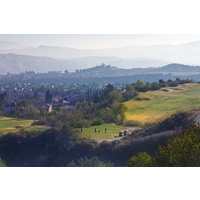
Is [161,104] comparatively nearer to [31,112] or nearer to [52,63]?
[31,112]

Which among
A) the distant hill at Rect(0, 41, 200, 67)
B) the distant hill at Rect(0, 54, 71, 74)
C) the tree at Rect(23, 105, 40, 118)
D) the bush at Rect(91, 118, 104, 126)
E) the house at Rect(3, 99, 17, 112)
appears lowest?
the bush at Rect(91, 118, 104, 126)

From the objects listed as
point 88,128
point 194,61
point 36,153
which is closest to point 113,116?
point 88,128

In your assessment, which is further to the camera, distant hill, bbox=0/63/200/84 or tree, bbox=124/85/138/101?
distant hill, bbox=0/63/200/84

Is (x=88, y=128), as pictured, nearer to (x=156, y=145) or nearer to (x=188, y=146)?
(x=156, y=145)

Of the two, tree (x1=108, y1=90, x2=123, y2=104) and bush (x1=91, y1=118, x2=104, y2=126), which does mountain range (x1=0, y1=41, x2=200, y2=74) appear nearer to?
tree (x1=108, y1=90, x2=123, y2=104)

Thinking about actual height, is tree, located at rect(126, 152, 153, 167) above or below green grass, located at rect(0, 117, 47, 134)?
below

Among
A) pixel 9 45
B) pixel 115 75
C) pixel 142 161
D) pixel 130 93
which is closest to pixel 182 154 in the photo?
pixel 142 161

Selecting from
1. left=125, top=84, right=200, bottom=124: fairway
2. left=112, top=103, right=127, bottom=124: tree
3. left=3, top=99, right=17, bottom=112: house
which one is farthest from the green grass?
left=125, top=84, right=200, bottom=124: fairway
